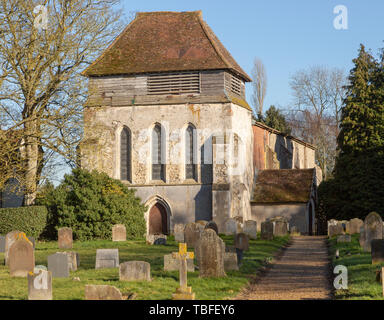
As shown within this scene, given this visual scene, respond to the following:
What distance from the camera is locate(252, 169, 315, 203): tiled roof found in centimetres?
4247

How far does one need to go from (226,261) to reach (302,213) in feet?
77.4

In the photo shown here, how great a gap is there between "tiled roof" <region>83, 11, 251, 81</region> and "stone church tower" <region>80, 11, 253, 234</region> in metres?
0.07

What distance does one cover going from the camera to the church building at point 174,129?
39.0 metres

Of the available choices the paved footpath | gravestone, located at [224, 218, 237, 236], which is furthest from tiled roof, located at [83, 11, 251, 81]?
the paved footpath

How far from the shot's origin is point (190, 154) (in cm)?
3959

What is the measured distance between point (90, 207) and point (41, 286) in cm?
2024

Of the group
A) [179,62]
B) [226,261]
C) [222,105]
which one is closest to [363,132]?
[222,105]

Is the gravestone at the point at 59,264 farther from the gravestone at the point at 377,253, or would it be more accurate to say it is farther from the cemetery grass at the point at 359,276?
the gravestone at the point at 377,253

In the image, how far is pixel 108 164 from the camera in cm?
4031

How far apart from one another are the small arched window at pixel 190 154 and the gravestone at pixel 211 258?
860 inches

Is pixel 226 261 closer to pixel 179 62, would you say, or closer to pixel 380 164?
pixel 179 62

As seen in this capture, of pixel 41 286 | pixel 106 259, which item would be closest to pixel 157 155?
pixel 106 259

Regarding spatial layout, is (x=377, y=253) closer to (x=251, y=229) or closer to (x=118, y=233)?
(x=251, y=229)

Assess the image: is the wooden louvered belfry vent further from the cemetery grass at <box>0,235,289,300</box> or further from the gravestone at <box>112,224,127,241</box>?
the cemetery grass at <box>0,235,289,300</box>
